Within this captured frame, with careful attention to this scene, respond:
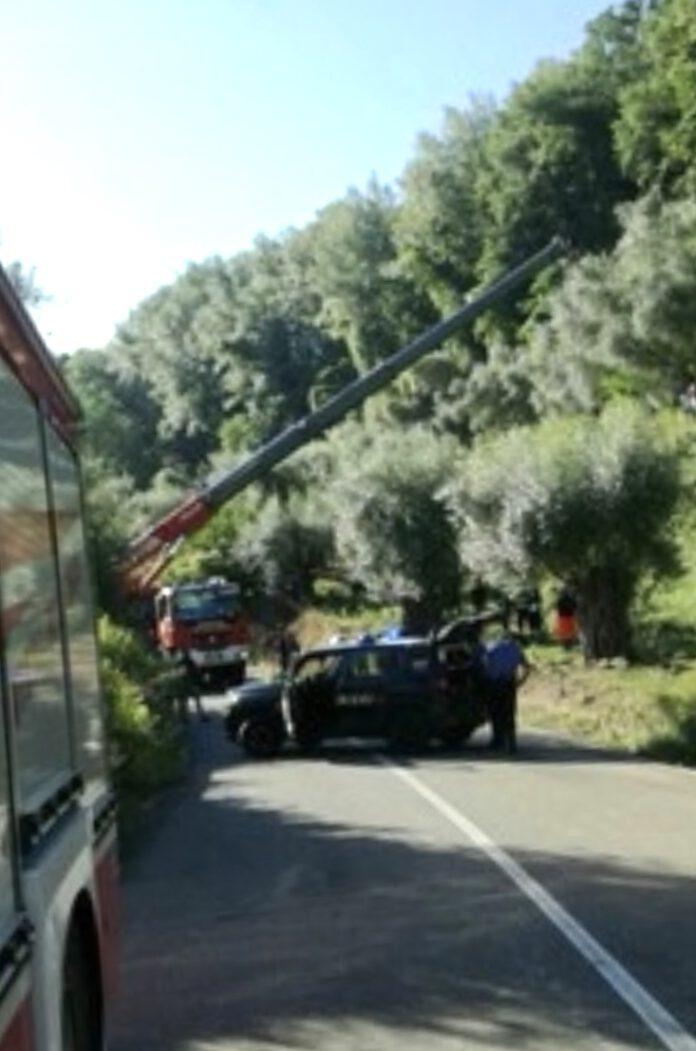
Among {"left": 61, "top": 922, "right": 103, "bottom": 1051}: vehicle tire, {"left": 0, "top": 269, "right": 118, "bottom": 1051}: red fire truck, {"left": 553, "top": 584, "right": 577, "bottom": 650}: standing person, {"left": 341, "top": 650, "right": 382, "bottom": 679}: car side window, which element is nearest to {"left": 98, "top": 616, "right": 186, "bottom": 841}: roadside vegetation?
{"left": 341, "top": 650, "right": 382, "bottom": 679}: car side window

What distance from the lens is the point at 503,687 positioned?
24453mm

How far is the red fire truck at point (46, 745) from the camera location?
4.61m

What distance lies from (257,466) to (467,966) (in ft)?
80.1

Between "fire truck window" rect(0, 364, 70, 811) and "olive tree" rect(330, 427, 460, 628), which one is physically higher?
"olive tree" rect(330, 427, 460, 628)

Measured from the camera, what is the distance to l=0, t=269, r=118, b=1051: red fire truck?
461 cm

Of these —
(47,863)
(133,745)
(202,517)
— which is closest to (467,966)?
(47,863)

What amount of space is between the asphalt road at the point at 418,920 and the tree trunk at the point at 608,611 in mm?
14850

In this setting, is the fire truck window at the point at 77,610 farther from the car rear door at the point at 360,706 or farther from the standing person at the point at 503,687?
the car rear door at the point at 360,706

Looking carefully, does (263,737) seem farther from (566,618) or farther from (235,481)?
(566,618)

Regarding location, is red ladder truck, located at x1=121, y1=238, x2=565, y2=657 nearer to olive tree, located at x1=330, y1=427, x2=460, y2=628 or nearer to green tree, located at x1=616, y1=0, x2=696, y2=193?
olive tree, located at x1=330, y1=427, x2=460, y2=628

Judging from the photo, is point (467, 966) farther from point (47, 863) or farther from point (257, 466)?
point (257, 466)

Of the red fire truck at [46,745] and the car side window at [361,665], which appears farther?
the car side window at [361,665]

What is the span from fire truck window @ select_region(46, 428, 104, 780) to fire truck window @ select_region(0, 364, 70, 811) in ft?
1.21

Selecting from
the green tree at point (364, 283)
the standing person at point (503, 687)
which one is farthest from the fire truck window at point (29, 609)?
the green tree at point (364, 283)
